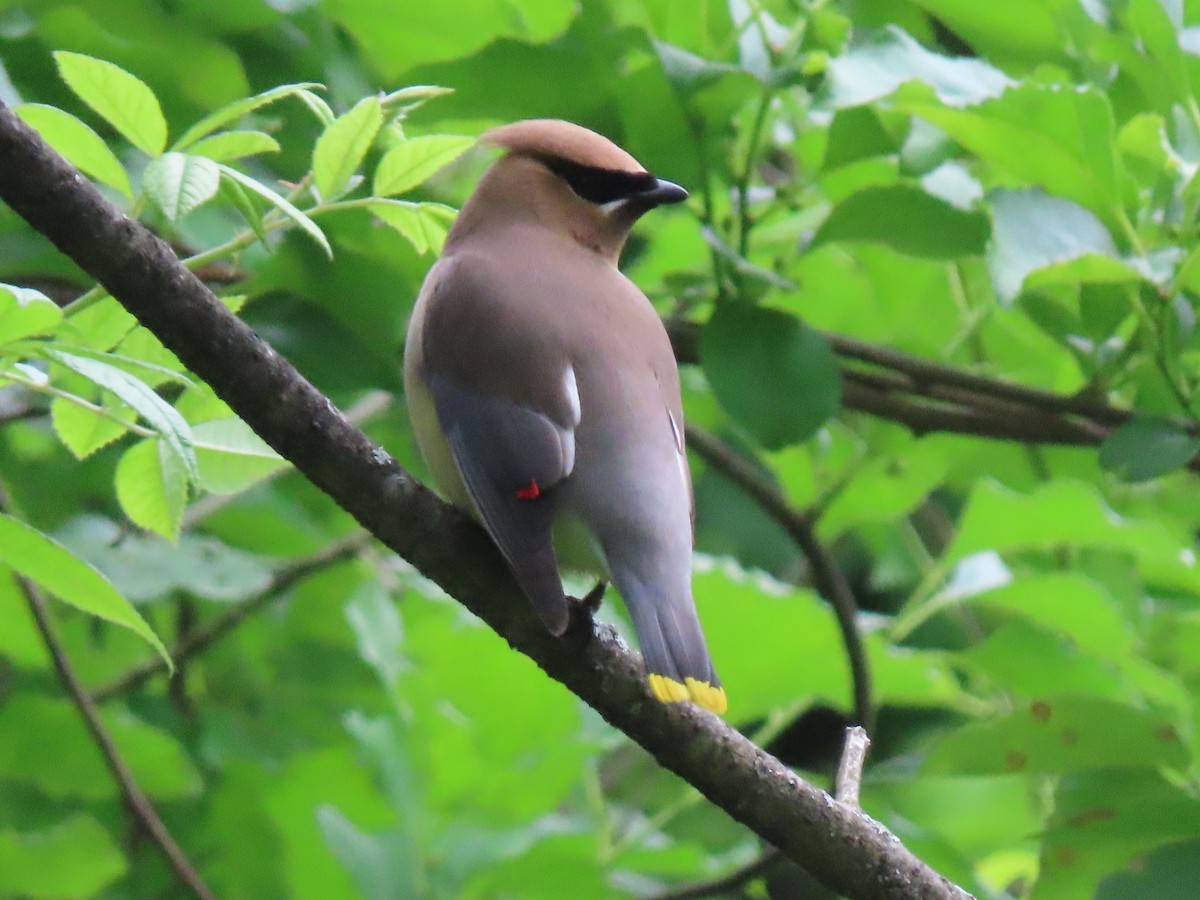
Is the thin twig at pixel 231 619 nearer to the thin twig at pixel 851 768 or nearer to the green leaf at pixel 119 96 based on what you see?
the thin twig at pixel 851 768

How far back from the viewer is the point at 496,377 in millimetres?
2299

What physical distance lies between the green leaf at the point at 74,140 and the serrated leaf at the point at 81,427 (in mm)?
250

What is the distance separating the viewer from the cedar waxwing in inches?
82.0

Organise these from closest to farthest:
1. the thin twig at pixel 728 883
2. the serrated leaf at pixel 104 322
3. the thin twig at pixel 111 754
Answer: the serrated leaf at pixel 104 322
the thin twig at pixel 111 754
the thin twig at pixel 728 883

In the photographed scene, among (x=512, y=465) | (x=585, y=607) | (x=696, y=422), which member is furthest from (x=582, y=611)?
(x=696, y=422)

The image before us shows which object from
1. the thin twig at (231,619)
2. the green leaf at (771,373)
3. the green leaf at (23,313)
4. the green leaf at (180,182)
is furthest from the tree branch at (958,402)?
the green leaf at (23,313)

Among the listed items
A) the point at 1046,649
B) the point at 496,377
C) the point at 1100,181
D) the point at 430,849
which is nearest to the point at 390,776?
the point at 430,849

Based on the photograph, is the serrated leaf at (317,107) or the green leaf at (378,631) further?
the green leaf at (378,631)

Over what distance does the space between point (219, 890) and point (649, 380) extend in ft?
4.93

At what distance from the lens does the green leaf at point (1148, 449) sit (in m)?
2.46

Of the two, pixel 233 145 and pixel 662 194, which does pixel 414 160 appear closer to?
pixel 233 145

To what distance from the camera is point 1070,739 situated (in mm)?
2486

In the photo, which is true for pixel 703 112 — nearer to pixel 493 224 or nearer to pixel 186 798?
pixel 493 224

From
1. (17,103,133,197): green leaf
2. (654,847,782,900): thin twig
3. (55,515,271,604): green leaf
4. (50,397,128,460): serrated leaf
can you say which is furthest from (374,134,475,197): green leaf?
(654,847,782,900): thin twig
